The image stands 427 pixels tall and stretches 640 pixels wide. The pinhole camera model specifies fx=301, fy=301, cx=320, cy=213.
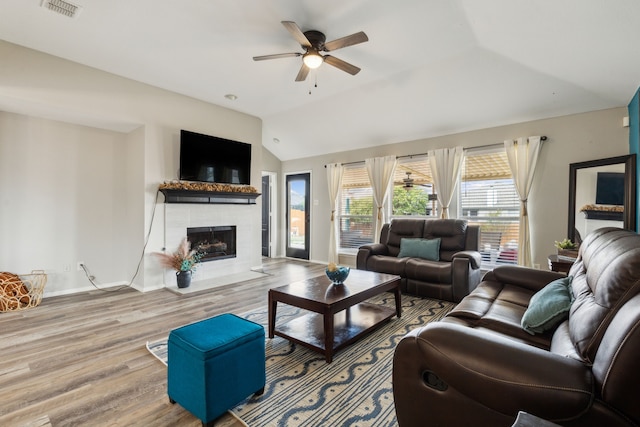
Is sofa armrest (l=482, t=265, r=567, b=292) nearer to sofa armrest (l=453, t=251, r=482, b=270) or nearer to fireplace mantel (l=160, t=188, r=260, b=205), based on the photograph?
sofa armrest (l=453, t=251, r=482, b=270)

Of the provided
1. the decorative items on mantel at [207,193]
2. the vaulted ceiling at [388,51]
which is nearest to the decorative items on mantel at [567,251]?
the vaulted ceiling at [388,51]

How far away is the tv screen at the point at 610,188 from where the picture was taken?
3.52 m

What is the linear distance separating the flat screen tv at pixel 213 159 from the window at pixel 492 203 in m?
3.84

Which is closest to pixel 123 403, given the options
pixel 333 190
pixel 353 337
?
pixel 353 337

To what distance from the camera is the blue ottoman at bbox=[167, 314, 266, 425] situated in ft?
5.32

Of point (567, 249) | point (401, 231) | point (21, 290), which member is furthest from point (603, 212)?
point (21, 290)

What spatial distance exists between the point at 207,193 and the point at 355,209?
3.01m

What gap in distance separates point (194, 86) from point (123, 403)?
412 centimetres

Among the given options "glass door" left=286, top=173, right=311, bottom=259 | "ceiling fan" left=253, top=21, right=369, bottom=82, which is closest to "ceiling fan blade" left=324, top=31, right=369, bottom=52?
"ceiling fan" left=253, top=21, right=369, bottom=82

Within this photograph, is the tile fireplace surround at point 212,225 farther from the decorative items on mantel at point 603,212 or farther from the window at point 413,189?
the decorative items on mantel at point 603,212

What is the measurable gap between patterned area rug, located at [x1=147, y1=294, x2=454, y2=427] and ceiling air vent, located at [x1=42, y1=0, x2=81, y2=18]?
126 inches

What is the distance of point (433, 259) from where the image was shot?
14.1ft

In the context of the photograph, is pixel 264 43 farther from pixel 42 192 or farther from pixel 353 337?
pixel 42 192

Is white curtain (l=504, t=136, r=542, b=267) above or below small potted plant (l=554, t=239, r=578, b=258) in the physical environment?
above
